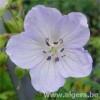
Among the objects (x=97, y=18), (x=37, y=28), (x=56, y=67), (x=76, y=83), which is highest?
(x=37, y=28)

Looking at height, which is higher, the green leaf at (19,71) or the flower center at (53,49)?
the flower center at (53,49)

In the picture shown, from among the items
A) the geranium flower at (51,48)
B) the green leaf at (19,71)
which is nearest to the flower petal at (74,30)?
the geranium flower at (51,48)

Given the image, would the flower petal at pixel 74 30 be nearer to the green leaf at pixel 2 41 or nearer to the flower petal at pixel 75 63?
the flower petal at pixel 75 63

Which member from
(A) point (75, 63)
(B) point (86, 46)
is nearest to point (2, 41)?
(A) point (75, 63)

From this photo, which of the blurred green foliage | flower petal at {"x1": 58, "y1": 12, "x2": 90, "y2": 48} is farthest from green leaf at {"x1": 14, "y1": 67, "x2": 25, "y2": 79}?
flower petal at {"x1": 58, "y1": 12, "x2": 90, "y2": 48}

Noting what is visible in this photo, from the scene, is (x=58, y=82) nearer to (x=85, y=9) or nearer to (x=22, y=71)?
(x=22, y=71)

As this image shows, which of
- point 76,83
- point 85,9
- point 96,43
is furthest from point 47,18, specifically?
point 85,9
